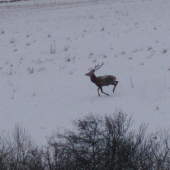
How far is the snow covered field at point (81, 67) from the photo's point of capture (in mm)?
8469

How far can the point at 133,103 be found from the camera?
8.59 m

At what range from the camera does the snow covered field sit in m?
8.47

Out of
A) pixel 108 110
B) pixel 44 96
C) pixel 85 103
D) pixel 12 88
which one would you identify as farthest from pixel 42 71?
pixel 108 110

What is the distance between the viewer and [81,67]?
40.3 ft

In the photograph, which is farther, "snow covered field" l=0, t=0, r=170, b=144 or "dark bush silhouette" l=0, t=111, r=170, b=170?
"snow covered field" l=0, t=0, r=170, b=144

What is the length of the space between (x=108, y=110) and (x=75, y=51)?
638 cm

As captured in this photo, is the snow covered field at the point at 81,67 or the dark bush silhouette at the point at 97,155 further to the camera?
the snow covered field at the point at 81,67

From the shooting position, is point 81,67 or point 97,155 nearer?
point 97,155

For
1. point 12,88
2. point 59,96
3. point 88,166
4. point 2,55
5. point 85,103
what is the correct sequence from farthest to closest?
point 2,55, point 12,88, point 59,96, point 85,103, point 88,166

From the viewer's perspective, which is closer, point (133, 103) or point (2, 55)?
point (133, 103)

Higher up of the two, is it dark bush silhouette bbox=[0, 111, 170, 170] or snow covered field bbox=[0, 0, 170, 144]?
snow covered field bbox=[0, 0, 170, 144]

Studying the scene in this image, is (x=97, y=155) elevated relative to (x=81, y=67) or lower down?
lower down

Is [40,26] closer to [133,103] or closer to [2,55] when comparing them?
[2,55]

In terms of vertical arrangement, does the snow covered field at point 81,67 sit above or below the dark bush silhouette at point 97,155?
above
